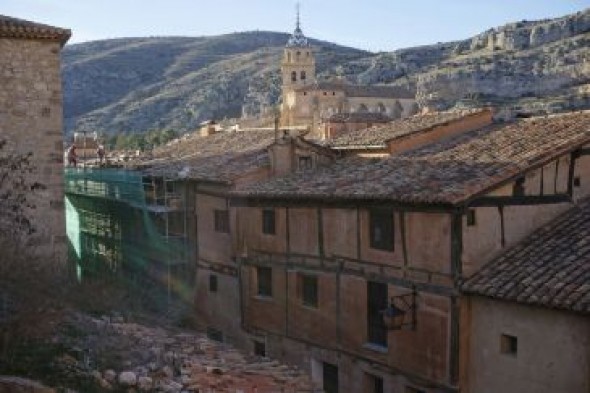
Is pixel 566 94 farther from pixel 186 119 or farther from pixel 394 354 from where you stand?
pixel 394 354

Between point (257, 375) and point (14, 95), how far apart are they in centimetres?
1062

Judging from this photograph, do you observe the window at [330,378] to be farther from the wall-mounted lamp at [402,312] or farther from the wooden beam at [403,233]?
the wooden beam at [403,233]

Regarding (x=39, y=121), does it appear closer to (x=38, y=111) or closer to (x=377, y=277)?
(x=38, y=111)

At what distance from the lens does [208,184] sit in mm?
25172

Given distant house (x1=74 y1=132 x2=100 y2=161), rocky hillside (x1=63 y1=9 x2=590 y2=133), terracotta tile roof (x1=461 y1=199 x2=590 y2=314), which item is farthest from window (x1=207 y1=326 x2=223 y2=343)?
rocky hillside (x1=63 y1=9 x2=590 y2=133)

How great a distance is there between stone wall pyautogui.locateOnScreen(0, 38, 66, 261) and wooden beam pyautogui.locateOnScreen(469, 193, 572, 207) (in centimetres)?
1105

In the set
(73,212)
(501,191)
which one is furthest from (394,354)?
(73,212)

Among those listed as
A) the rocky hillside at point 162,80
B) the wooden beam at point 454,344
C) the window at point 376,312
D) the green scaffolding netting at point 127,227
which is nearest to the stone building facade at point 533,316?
the wooden beam at point 454,344

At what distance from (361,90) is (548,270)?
79.0m

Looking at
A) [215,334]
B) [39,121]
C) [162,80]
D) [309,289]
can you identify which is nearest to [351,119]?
[215,334]

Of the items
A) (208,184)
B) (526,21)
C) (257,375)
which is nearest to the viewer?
(257,375)

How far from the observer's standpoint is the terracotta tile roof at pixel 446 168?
16.6m

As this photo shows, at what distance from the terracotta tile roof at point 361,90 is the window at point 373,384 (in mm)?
71690

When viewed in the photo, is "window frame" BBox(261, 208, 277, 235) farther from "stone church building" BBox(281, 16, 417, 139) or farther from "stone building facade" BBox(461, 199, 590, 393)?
"stone church building" BBox(281, 16, 417, 139)
